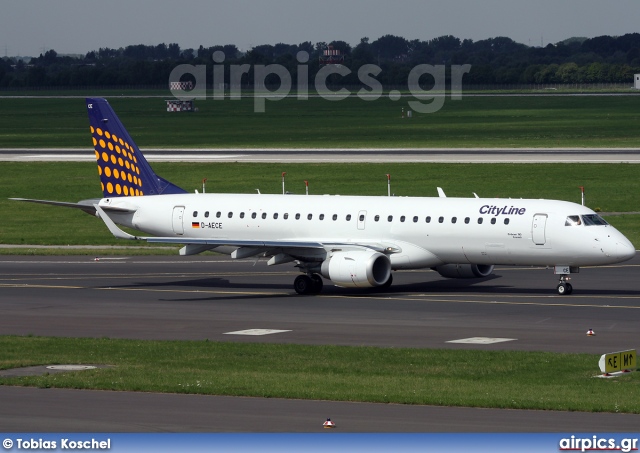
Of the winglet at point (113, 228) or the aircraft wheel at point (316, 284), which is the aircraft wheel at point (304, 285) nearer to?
the aircraft wheel at point (316, 284)

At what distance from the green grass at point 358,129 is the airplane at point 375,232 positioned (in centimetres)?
6863

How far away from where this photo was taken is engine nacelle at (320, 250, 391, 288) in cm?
4766

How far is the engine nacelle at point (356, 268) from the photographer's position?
47656 millimetres

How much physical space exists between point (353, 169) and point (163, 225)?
144 ft

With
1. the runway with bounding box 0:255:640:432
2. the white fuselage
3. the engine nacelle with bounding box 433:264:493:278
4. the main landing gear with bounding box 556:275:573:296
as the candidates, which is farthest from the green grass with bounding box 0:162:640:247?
the main landing gear with bounding box 556:275:573:296

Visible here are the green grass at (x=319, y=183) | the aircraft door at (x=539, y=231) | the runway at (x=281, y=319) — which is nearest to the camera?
the runway at (x=281, y=319)

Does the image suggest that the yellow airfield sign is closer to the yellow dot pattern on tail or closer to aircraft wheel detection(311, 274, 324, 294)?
aircraft wheel detection(311, 274, 324, 294)

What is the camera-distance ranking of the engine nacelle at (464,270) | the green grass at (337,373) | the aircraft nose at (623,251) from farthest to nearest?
1. the engine nacelle at (464,270)
2. the aircraft nose at (623,251)
3. the green grass at (337,373)

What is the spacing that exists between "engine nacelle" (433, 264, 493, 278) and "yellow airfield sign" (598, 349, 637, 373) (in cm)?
2028

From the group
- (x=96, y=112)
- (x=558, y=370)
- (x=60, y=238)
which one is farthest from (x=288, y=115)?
(x=558, y=370)

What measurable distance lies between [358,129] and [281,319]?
11232 centimetres

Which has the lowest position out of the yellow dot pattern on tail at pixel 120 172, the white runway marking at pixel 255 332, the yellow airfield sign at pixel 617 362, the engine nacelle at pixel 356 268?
the white runway marking at pixel 255 332

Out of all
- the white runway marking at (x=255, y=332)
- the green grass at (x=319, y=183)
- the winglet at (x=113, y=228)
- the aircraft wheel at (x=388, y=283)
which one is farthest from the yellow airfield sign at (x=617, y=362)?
the green grass at (x=319, y=183)

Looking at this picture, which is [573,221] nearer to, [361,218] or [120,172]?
[361,218]
